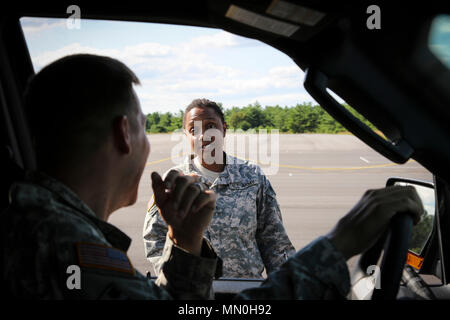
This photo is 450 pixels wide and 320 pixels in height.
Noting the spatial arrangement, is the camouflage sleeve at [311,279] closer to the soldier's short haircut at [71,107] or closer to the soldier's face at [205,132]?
the soldier's short haircut at [71,107]

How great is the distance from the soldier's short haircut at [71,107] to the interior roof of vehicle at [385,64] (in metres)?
0.35

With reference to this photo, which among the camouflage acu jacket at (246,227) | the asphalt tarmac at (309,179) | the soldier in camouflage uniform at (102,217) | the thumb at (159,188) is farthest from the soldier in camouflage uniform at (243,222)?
the soldier in camouflage uniform at (102,217)

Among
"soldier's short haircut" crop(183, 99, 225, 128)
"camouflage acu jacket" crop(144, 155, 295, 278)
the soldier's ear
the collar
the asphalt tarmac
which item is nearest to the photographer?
the soldier's ear

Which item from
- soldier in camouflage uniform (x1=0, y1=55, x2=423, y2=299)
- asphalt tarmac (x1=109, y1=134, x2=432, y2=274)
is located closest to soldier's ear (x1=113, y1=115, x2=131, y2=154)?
soldier in camouflage uniform (x1=0, y1=55, x2=423, y2=299)

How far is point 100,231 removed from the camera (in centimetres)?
108

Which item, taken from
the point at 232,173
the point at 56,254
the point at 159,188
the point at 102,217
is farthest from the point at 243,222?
the point at 56,254

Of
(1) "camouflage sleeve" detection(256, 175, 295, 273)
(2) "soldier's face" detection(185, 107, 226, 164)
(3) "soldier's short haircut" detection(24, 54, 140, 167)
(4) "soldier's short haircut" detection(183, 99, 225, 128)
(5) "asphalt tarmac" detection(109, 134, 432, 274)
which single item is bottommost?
(5) "asphalt tarmac" detection(109, 134, 432, 274)

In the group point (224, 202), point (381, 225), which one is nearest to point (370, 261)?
point (381, 225)

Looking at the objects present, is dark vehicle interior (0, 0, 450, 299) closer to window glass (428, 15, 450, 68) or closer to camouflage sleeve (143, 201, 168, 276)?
window glass (428, 15, 450, 68)

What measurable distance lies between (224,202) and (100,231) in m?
1.47

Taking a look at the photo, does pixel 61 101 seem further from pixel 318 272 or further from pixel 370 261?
pixel 370 261

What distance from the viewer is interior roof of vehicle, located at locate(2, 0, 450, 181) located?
33.1 inches

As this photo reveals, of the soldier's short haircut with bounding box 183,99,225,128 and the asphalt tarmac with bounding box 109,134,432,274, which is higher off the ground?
the soldier's short haircut with bounding box 183,99,225,128

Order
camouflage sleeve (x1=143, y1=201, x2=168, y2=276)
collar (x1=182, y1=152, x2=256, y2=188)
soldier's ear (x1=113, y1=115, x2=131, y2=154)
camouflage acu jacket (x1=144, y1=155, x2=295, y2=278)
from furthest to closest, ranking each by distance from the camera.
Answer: collar (x1=182, y1=152, x2=256, y2=188) → camouflage acu jacket (x1=144, y1=155, x2=295, y2=278) → camouflage sleeve (x1=143, y1=201, x2=168, y2=276) → soldier's ear (x1=113, y1=115, x2=131, y2=154)
